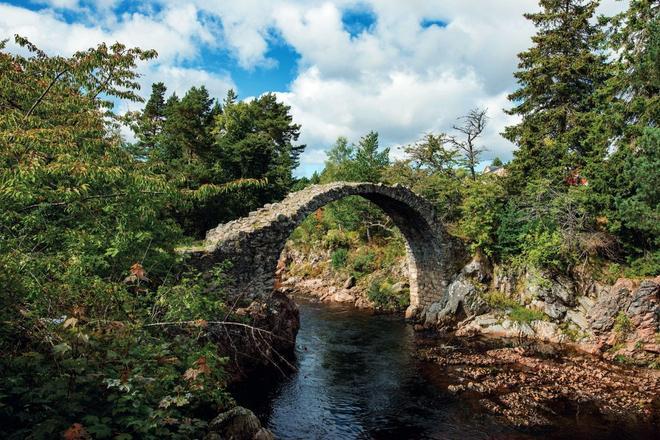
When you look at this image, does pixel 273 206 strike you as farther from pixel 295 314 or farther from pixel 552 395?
pixel 552 395

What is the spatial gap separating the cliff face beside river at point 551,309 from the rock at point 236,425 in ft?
38.8

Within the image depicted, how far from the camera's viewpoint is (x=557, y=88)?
756 inches

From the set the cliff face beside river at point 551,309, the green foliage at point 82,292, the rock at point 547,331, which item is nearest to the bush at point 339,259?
the cliff face beside river at point 551,309

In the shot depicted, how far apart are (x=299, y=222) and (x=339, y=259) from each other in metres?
12.9

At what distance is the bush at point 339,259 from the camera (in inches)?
1075

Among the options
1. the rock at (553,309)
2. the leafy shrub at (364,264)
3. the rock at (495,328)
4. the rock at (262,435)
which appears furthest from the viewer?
the leafy shrub at (364,264)

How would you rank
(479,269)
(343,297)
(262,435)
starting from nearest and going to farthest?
(262,435), (479,269), (343,297)

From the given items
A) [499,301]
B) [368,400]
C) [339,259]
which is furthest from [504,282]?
[339,259]

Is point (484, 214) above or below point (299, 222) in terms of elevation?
above

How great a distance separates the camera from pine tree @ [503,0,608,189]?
62.2ft

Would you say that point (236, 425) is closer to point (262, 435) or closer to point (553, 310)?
point (262, 435)

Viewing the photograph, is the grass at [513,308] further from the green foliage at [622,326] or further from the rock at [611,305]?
the green foliage at [622,326]

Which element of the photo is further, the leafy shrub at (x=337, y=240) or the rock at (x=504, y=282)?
the leafy shrub at (x=337, y=240)

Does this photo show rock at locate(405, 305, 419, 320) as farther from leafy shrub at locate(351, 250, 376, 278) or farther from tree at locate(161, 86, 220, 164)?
tree at locate(161, 86, 220, 164)
